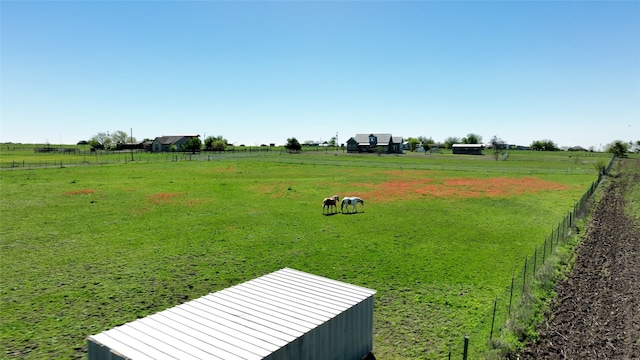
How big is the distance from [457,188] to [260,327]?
39503 millimetres

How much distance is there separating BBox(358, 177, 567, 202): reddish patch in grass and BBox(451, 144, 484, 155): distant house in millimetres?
86517

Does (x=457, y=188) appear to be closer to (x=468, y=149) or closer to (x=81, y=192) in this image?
(x=81, y=192)

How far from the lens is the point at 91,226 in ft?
77.4

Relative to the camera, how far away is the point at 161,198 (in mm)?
34125

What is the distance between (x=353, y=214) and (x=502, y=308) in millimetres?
16316

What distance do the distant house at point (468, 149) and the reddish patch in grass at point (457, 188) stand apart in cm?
8652

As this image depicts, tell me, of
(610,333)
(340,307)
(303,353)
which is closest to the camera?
(303,353)

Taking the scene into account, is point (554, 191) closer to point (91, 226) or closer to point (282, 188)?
point (282, 188)

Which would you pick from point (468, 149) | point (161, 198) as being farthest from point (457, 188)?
point (468, 149)

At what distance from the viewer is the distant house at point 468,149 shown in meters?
134

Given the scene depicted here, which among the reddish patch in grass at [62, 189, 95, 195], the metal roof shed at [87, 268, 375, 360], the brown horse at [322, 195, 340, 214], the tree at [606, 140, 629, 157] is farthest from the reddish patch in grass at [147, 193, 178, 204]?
the tree at [606, 140, 629, 157]

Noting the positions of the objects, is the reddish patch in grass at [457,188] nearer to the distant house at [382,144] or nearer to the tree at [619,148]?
the distant house at [382,144]

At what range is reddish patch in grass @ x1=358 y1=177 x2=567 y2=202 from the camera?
37844 millimetres

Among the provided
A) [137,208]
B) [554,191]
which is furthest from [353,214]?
[554,191]
